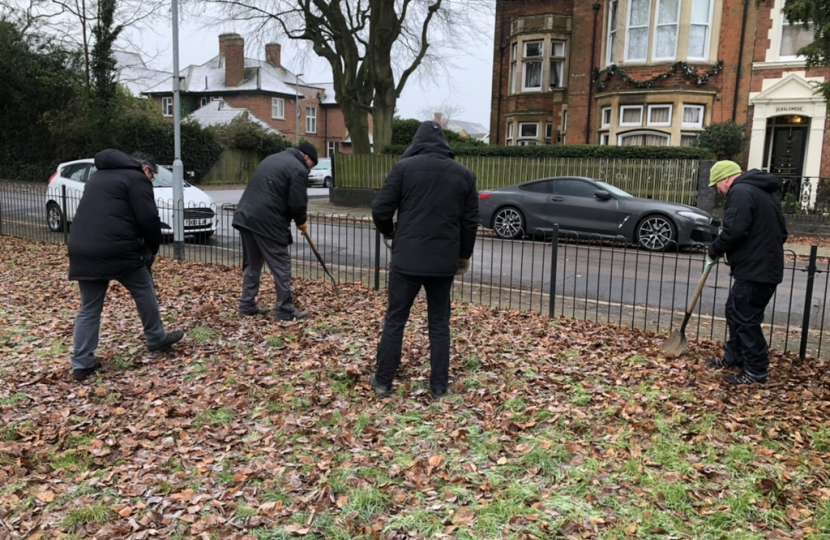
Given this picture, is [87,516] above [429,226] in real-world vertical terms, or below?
below

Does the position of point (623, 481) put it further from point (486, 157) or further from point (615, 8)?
point (615, 8)

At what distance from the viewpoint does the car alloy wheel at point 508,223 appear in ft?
48.0

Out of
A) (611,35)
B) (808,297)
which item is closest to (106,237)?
(808,297)

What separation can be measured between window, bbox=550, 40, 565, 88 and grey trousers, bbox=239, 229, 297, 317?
2145cm

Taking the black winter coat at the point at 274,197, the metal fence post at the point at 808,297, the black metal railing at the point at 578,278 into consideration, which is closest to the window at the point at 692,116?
the black metal railing at the point at 578,278

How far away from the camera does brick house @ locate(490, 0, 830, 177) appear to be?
66.0 ft

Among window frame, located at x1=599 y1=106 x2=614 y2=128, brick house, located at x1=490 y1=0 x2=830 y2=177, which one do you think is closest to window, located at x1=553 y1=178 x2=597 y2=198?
brick house, located at x1=490 y1=0 x2=830 y2=177

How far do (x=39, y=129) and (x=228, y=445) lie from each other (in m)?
31.7

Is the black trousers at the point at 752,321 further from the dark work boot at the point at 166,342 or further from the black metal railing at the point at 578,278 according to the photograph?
the dark work boot at the point at 166,342

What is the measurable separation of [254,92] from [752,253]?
165 feet

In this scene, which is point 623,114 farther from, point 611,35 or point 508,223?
point 508,223

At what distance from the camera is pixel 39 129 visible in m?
30.6

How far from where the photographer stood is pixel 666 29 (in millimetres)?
21266

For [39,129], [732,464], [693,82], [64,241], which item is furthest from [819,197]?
[39,129]
